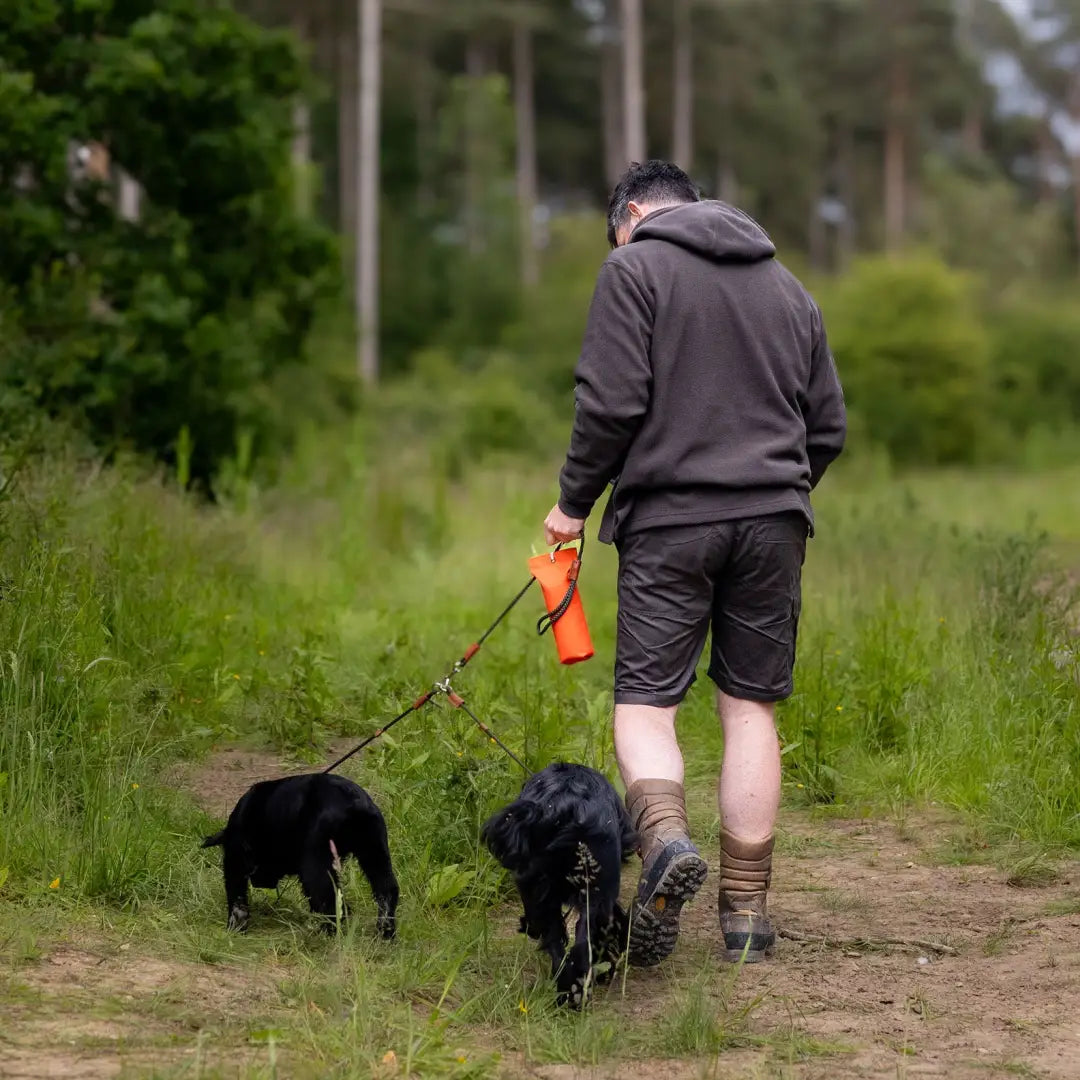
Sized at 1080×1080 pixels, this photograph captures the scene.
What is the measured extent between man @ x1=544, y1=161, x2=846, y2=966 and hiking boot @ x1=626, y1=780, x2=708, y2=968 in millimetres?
14

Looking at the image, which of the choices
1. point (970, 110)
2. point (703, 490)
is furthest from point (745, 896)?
point (970, 110)

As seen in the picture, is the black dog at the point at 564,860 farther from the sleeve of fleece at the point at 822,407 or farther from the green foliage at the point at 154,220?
the green foliage at the point at 154,220

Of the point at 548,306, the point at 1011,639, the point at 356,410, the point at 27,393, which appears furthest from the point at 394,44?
the point at 1011,639

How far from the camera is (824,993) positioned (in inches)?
159

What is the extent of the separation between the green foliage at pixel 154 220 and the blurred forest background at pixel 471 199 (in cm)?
3

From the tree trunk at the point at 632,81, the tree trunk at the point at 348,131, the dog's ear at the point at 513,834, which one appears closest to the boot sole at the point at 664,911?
the dog's ear at the point at 513,834

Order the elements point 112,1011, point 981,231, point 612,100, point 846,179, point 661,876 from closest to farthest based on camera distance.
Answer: point 112,1011
point 661,876
point 981,231
point 612,100
point 846,179

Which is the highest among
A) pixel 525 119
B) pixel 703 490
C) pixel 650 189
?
pixel 525 119

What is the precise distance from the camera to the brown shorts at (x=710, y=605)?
4.30m

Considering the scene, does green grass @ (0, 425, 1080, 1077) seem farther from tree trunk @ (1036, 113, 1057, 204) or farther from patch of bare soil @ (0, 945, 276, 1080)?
tree trunk @ (1036, 113, 1057, 204)

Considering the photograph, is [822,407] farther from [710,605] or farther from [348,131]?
[348,131]

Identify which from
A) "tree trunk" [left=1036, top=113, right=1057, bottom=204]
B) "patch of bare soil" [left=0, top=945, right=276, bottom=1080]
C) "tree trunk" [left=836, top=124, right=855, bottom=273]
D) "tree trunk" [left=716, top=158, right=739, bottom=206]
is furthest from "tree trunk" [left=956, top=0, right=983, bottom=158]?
"patch of bare soil" [left=0, top=945, right=276, bottom=1080]

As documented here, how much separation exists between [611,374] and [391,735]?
199cm

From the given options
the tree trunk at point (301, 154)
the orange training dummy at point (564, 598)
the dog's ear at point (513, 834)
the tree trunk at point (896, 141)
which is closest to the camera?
the dog's ear at point (513, 834)
